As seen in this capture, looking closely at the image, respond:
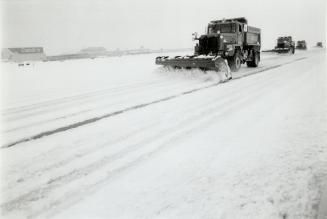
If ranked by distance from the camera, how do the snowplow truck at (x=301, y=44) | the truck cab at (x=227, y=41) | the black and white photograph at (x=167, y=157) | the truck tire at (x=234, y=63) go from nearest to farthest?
the black and white photograph at (x=167, y=157) < the truck cab at (x=227, y=41) < the truck tire at (x=234, y=63) < the snowplow truck at (x=301, y=44)

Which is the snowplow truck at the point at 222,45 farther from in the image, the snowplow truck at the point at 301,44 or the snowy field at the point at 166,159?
the snowplow truck at the point at 301,44

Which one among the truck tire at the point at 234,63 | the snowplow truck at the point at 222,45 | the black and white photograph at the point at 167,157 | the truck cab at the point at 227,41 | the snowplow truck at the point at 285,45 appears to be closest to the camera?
the black and white photograph at the point at 167,157

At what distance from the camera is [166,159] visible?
402 cm

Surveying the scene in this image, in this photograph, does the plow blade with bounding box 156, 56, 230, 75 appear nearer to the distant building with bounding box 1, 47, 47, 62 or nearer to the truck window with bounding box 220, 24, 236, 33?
the truck window with bounding box 220, 24, 236, 33

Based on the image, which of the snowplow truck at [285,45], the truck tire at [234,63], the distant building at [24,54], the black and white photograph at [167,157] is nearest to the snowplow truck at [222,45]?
the truck tire at [234,63]

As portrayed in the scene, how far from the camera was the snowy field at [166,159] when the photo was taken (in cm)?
295

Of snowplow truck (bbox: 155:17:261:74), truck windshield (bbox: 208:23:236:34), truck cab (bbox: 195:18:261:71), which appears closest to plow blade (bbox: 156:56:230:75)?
snowplow truck (bbox: 155:17:261:74)

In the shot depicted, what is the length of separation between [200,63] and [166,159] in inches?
327

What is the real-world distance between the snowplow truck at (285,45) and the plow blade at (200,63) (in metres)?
23.7

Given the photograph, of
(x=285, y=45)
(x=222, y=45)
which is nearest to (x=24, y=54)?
(x=285, y=45)

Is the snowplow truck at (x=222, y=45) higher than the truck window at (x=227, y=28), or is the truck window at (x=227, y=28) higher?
the truck window at (x=227, y=28)

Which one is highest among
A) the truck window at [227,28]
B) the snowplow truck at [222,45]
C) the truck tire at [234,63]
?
the truck window at [227,28]

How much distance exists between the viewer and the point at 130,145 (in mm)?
4598

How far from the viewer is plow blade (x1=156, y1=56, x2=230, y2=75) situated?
37.7 feet
